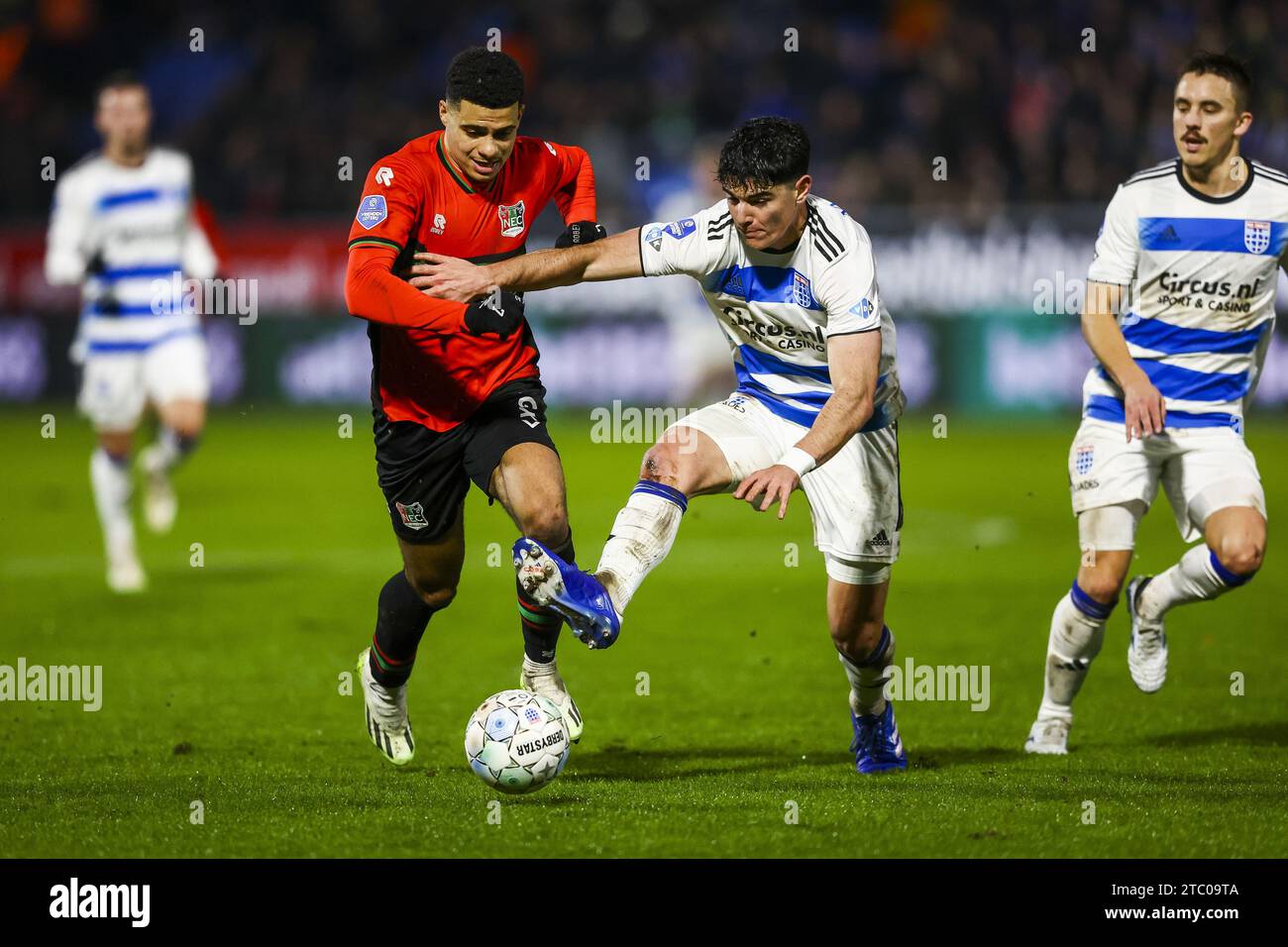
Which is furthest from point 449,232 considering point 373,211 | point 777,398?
point 777,398

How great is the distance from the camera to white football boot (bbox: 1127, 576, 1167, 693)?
720 centimetres

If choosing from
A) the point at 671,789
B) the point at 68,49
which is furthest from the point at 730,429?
the point at 68,49

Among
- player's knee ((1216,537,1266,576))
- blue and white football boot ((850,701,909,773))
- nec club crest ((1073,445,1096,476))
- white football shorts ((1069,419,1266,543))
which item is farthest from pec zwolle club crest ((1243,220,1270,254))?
blue and white football boot ((850,701,909,773))

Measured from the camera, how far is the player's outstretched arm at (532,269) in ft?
19.6

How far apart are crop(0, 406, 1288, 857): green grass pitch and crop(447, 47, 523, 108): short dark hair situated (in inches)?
95.1

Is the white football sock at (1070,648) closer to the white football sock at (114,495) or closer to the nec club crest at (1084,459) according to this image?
the nec club crest at (1084,459)

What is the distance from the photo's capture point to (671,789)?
20.3 ft

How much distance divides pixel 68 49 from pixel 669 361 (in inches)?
429

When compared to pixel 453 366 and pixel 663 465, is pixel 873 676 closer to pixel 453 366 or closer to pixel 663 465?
pixel 663 465

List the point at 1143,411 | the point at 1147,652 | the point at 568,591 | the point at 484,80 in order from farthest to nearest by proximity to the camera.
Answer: the point at 1147,652 < the point at 1143,411 < the point at 484,80 < the point at 568,591

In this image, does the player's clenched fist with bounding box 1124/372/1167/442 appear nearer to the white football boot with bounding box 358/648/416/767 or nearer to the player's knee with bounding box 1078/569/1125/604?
the player's knee with bounding box 1078/569/1125/604

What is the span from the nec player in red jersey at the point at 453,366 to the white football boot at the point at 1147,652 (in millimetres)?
2420

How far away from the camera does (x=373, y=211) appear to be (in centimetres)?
613

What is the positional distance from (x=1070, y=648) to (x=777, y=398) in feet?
5.19
